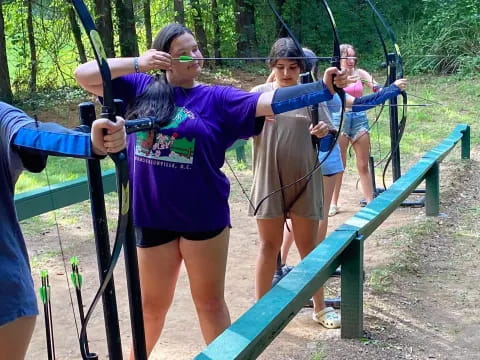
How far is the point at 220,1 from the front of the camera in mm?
16656

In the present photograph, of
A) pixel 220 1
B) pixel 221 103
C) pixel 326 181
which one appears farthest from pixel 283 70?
pixel 220 1

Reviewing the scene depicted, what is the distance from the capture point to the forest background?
12.9 m

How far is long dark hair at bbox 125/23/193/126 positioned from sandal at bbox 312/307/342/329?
1.55m

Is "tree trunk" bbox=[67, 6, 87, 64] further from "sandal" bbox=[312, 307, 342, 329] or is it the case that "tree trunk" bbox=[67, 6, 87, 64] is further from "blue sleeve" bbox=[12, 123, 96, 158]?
"blue sleeve" bbox=[12, 123, 96, 158]

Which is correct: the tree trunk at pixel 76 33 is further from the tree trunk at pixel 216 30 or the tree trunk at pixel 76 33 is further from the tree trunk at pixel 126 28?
the tree trunk at pixel 216 30

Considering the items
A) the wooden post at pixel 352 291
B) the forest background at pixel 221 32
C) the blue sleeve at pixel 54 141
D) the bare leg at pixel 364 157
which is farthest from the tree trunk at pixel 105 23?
the blue sleeve at pixel 54 141

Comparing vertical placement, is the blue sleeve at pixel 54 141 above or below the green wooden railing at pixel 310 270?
above

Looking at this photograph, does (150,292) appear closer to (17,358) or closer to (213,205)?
(213,205)

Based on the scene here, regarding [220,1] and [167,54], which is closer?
[167,54]

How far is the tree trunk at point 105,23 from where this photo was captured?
1243 cm

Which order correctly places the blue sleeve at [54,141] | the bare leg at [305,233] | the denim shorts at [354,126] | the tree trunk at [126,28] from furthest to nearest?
the tree trunk at [126,28] < the denim shorts at [354,126] < the bare leg at [305,233] < the blue sleeve at [54,141]

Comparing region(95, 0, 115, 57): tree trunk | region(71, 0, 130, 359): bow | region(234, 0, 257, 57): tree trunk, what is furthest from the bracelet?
region(234, 0, 257, 57): tree trunk

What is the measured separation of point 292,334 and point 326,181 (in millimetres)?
1147

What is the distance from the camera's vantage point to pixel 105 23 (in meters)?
12.6
